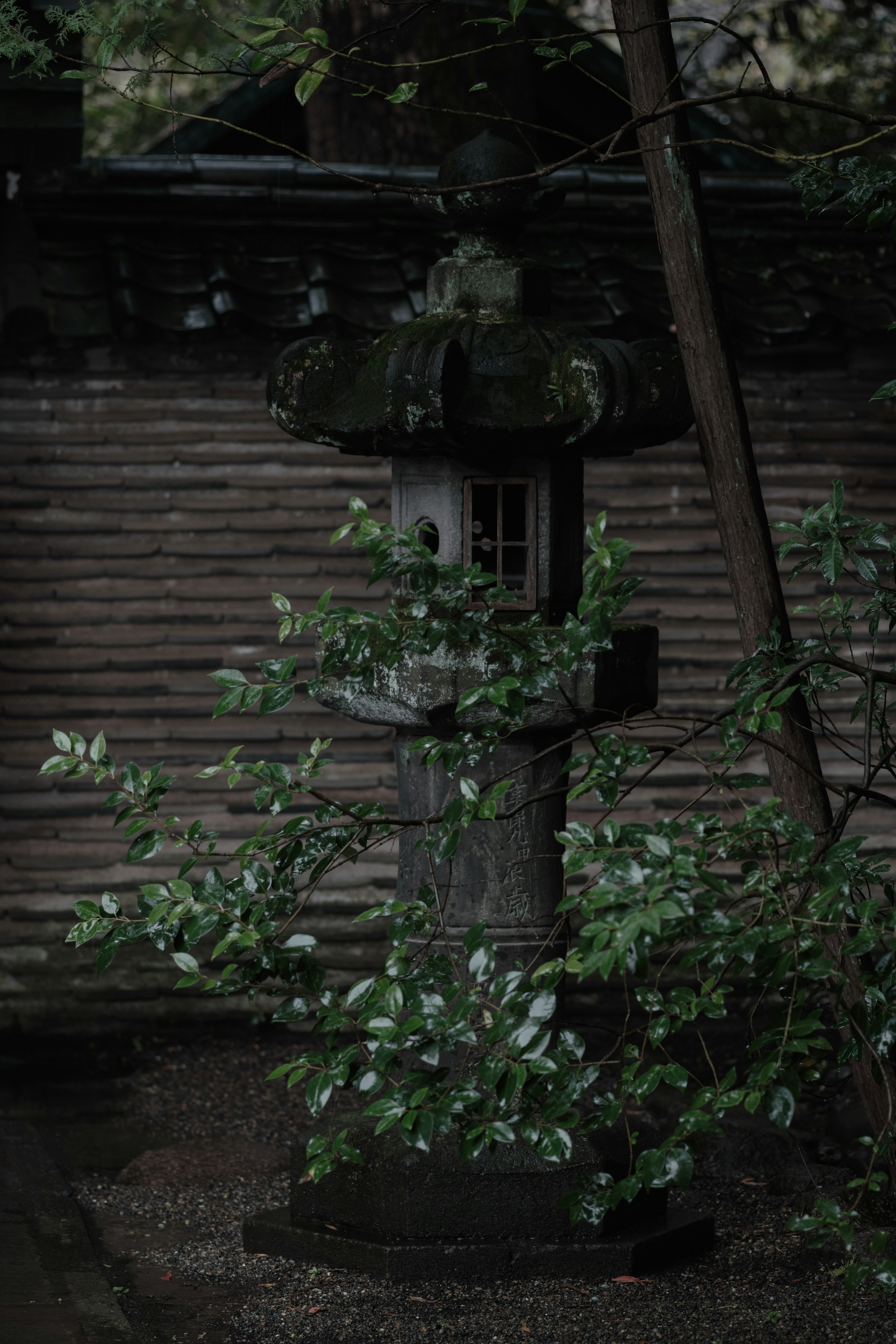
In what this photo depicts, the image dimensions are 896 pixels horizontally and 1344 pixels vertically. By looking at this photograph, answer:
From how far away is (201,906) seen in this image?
9.16 feet

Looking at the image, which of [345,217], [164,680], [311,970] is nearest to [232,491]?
[164,680]

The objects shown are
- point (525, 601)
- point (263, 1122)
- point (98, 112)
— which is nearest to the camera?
point (525, 601)

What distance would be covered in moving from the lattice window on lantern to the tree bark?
1.69 feet

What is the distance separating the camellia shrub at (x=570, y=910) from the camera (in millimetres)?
2328

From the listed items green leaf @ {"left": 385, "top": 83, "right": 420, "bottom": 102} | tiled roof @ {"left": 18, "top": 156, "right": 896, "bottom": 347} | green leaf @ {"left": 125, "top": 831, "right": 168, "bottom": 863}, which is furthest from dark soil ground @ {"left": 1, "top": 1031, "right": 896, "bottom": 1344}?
tiled roof @ {"left": 18, "top": 156, "right": 896, "bottom": 347}

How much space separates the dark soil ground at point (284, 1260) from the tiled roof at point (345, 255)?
3.09 metres

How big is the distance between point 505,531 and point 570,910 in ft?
5.06

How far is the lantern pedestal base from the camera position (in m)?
3.67

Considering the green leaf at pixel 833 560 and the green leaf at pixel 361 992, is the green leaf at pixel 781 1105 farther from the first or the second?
the green leaf at pixel 833 560

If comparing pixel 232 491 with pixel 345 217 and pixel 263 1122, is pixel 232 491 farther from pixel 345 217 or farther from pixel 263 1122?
pixel 263 1122

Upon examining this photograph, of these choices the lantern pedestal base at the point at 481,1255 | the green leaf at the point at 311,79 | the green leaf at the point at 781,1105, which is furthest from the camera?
the lantern pedestal base at the point at 481,1255

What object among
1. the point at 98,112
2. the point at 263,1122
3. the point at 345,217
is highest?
the point at 98,112

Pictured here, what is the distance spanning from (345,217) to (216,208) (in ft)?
1.85

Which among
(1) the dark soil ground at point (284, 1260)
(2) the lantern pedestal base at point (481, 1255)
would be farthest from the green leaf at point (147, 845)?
(2) the lantern pedestal base at point (481, 1255)
